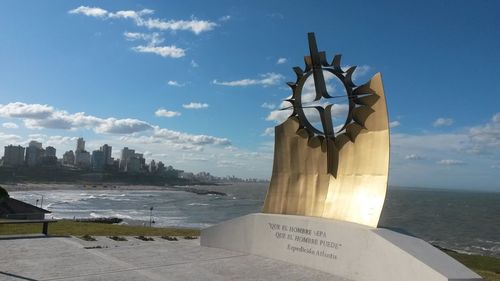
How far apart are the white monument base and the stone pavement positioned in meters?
0.45

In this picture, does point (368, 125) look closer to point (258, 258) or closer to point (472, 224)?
point (258, 258)

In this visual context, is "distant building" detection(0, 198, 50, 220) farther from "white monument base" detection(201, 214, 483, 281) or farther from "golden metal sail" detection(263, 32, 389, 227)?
"golden metal sail" detection(263, 32, 389, 227)

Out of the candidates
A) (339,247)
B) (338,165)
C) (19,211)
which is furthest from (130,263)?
(19,211)

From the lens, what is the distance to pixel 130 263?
14617mm

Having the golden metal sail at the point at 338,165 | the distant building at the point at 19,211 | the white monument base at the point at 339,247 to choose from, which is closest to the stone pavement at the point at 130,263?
the white monument base at the point at 339,247

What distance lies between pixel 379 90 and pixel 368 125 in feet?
3.68

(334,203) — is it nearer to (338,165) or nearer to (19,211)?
(338,165)

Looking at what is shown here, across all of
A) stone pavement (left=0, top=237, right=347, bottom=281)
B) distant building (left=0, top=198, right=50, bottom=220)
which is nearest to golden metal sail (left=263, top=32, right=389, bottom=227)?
stone pavement (left=0, top=237, right=347, bottom=281)

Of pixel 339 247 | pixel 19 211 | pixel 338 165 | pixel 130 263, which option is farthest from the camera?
pixel 19 211

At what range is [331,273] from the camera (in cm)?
1427

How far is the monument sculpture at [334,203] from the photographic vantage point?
12625 mm

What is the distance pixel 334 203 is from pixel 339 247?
167 centimetres

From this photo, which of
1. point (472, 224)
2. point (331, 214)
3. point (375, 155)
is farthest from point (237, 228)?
point (472, 224)

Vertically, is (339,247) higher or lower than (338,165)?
lower
